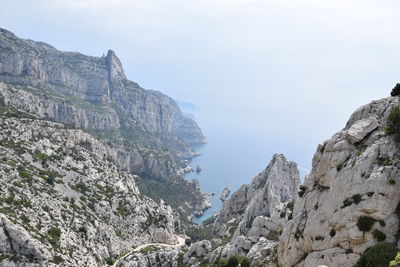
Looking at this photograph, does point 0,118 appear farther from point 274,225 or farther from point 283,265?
point 283,265

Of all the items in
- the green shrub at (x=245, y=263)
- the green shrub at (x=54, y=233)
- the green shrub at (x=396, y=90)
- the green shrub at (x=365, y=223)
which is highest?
the green shrub at (x=396, y=90)

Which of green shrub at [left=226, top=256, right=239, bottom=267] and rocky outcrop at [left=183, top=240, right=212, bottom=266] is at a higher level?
green shrub at [left=226, top=256, right=239, bottom=267]

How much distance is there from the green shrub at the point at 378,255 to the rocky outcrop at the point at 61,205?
4967 cm

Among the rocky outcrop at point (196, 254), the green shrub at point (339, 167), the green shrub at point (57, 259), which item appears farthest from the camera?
the rocky outcrop at point (196, 254)

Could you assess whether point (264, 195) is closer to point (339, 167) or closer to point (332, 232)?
point (339, 167)

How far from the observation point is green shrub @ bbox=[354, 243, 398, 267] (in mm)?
23550

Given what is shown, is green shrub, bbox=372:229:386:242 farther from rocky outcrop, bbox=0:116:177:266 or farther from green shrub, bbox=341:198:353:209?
rocky outcrop, bbox=0:116:177:266

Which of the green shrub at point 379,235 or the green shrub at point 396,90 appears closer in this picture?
the green shrub at point 379,235

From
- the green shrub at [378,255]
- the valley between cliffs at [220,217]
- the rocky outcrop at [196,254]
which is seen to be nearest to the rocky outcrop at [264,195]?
the valley between cliffs at [220,217]

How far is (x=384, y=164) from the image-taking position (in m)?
28.2

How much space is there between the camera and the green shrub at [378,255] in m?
23.5

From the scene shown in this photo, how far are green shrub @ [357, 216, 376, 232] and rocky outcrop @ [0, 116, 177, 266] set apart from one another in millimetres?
49399

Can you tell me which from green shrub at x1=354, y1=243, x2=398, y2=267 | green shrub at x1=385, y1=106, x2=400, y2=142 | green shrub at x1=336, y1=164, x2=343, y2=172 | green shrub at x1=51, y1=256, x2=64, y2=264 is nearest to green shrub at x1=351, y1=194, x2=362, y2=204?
green shrub at x1=336, y1=164, x2=343, y2=172

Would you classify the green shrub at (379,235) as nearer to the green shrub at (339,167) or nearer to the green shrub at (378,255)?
the green shrub at (378,255)
